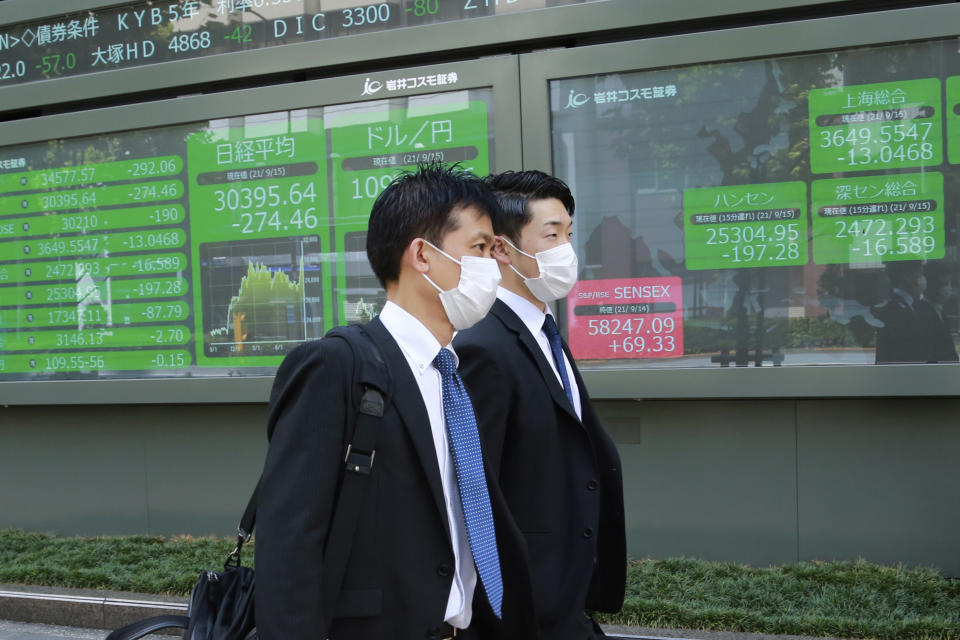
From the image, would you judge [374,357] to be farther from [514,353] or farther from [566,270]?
[566,270]

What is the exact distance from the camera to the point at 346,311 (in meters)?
5.80

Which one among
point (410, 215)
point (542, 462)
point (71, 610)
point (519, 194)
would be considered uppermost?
point (519, 194)

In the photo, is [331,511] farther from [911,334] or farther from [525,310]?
[911,334]

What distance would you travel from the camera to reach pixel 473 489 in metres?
1.98

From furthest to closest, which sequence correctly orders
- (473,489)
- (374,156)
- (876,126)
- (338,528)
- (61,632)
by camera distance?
(374,156) < (61,632) < (876,126) < (473,489) < (338,528)

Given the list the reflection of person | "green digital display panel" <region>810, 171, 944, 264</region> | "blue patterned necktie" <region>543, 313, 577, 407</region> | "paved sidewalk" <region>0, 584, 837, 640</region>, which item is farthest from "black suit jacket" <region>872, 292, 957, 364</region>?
"paved sidewalk" <region>0, 584, 837, 640</region>

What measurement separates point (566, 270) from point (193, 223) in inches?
157

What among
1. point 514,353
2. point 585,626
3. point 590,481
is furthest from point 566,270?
point 585,626

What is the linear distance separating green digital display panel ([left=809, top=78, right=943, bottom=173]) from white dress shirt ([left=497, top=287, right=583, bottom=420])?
281cm

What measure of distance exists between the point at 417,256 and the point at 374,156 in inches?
147

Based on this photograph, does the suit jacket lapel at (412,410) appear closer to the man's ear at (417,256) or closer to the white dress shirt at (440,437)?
the white dress shirt at (440,437)

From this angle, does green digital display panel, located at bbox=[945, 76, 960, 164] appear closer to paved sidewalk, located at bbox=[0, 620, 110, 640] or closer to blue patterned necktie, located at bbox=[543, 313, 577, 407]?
blue patterned necktie, located at bbox=[543, 313, 577, 407]

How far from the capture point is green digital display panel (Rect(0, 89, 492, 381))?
571 centimetres

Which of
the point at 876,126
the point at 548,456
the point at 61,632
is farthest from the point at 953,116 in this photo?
the point at 61,632
